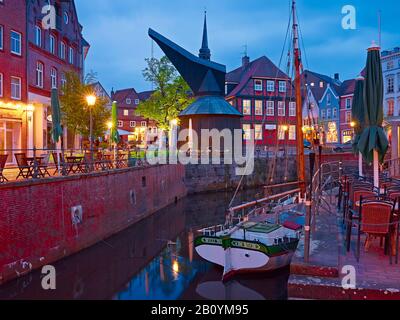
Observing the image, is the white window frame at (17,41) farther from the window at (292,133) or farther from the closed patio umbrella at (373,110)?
the window at (292,133)

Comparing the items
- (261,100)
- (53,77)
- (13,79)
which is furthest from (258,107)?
(13,79)

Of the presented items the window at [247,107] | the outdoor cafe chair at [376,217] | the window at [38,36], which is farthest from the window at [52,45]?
the window at [247,107]

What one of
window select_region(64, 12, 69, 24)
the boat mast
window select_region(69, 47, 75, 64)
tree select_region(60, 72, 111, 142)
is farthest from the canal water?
window select_region(64, 12, 69, 24)

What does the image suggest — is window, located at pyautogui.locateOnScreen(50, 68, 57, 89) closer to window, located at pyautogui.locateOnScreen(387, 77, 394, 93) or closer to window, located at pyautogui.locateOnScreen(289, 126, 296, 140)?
window, located at pyautogui.locateOnScreen(289, 126, 296, 140)

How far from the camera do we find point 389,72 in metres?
49.9

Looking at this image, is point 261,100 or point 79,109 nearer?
point 79,109

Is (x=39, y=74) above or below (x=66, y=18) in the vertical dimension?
below

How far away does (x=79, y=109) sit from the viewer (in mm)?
25266

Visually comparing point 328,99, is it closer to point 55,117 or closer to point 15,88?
point 15,88

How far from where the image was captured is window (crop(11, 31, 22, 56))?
2280 cm

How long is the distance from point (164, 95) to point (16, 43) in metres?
21.5

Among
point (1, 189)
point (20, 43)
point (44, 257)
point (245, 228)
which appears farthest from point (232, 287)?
point (20, 43)
